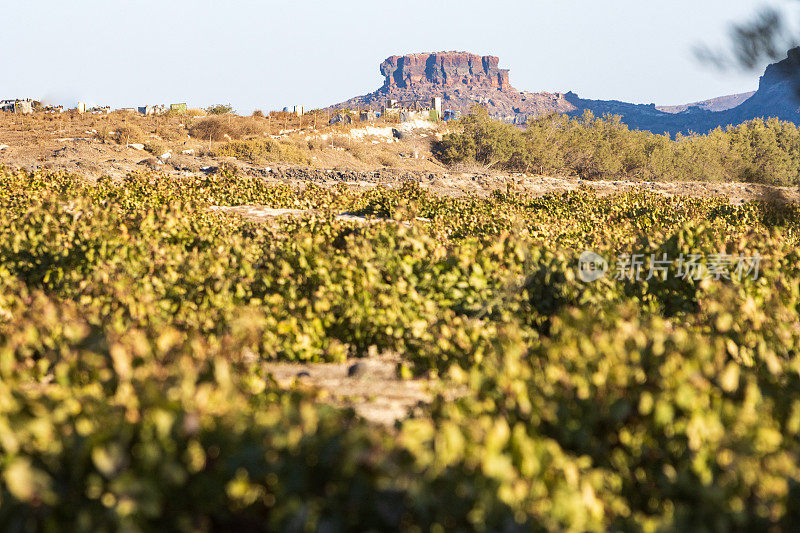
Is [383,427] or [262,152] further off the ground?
[262,152]

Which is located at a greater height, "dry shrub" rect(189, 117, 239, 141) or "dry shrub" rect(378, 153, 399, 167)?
"dry shrub" rect(189, 117, 239, 141)

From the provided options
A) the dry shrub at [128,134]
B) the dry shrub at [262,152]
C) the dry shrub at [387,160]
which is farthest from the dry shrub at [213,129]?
the dry shrub at [387,160]

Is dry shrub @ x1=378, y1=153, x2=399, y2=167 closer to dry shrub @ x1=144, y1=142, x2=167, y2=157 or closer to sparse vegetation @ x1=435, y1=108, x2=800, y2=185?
sparse vegetation @ x1=435, y1=108, x2=800, y2=185

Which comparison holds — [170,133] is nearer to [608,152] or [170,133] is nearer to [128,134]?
[128,134]

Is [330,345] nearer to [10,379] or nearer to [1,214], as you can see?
[10,379]

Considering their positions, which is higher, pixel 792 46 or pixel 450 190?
pixel 792 46

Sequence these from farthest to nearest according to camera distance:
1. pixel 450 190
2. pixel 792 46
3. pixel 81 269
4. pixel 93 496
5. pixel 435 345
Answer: pixel 450 190 < pixel 792 46 < pixel 81 269 < pixel 435 345 < pixel 93 496

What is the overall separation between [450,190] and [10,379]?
607 inches

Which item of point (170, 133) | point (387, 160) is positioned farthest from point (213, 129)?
point (387, 160)

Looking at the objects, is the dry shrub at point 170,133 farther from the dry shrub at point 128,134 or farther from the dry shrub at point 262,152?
the dry shrub at point 262,152

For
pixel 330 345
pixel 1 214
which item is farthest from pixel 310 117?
pixel 330 345

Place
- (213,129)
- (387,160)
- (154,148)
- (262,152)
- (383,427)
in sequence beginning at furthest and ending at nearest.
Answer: (387,160)
(213,129)
(154,148)
(262,152)
(383,427)

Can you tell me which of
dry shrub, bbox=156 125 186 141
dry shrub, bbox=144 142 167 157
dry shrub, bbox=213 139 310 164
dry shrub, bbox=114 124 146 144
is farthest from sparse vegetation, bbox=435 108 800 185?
dry shrub, bbox=114 124 146 144

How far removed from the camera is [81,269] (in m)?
5.94
